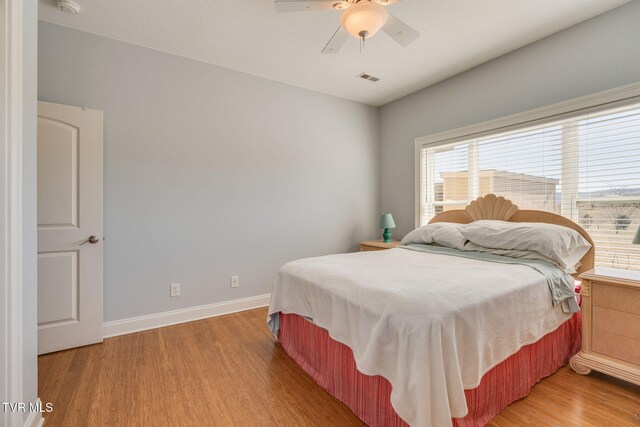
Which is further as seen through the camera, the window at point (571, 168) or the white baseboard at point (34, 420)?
the window at point (571, 168)

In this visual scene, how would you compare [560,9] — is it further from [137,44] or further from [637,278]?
[137,44]

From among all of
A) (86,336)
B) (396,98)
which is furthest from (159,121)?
(396,98)

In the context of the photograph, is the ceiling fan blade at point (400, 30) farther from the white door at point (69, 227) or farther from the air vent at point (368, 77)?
the white door at point (69, 227)

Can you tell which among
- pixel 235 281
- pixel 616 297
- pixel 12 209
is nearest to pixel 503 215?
pixel 616 297

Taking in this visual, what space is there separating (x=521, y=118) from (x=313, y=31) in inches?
84.6

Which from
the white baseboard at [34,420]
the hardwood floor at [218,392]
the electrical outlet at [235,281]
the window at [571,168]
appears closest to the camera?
the white baseboard at [34,420]

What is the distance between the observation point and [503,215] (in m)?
Answer: 2.92

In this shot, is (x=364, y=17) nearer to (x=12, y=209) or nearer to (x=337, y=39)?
(x=337, y=39)

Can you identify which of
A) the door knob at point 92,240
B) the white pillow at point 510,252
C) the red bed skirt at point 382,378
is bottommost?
the red bed skirt at point 382,378

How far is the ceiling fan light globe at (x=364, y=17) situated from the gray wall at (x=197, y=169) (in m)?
1.85

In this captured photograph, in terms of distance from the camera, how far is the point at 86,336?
8.09ft

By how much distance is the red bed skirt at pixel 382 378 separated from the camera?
57.9 inches

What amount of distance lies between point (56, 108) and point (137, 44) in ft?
3.15

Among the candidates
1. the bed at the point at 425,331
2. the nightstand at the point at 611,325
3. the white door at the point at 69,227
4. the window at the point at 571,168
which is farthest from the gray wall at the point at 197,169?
the nightstand at the point at 611,325
